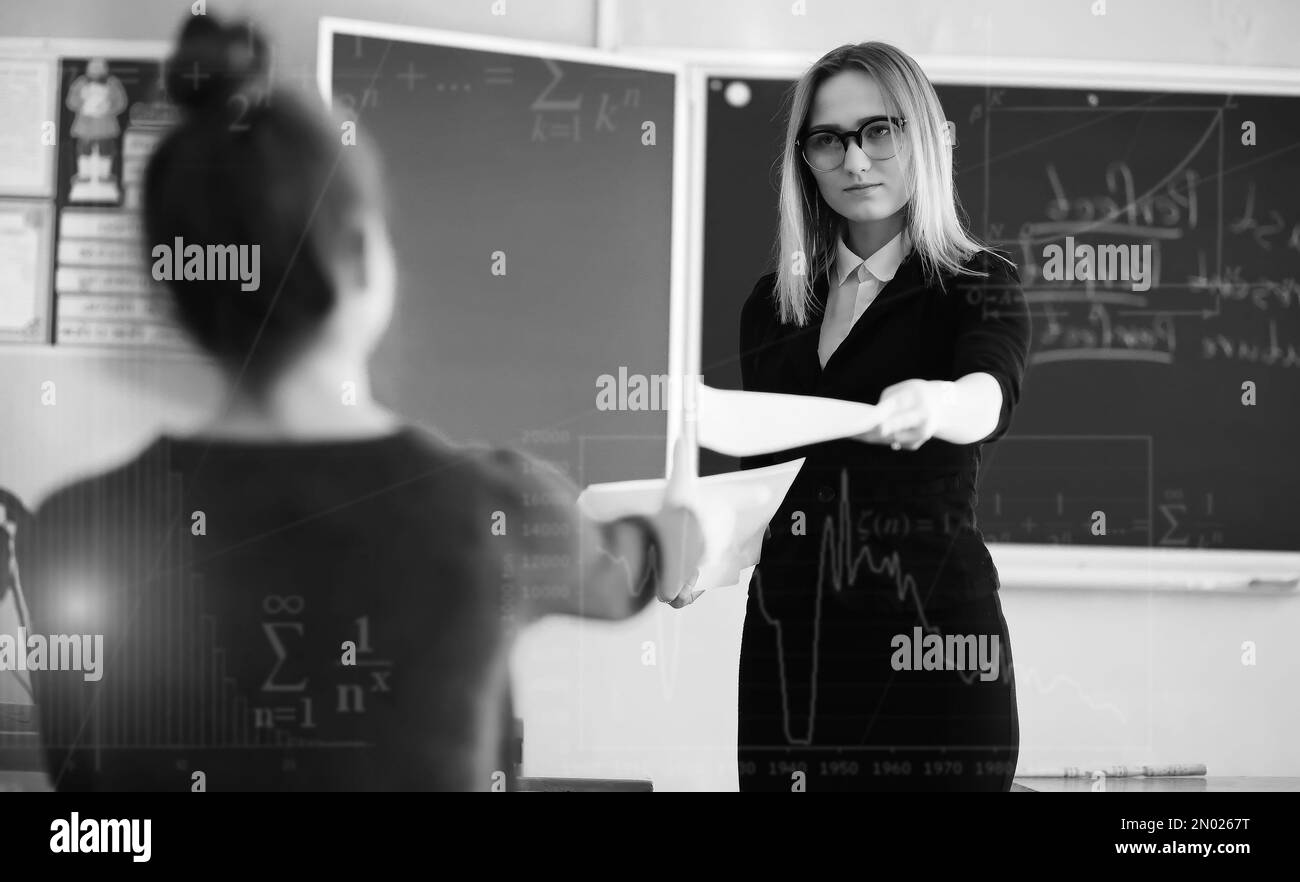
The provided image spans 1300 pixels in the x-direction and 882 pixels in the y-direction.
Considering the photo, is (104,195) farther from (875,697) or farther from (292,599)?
(875,697)

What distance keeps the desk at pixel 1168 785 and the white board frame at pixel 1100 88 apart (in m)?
0.26

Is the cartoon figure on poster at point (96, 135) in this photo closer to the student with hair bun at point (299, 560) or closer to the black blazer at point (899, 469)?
the student with hair bun at point (299, 560)

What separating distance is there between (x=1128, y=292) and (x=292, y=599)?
4.14 ft

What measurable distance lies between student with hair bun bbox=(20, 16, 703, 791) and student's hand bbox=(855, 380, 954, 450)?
0.31m

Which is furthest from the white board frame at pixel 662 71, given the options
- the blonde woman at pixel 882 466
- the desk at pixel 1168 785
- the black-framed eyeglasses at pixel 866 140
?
the desk at pixel 1168 785

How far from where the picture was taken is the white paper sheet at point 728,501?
58.8 inches

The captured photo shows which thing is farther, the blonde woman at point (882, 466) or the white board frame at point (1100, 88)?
the white board frame at point (1100, 88)

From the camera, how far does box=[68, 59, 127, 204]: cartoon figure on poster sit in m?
1.59

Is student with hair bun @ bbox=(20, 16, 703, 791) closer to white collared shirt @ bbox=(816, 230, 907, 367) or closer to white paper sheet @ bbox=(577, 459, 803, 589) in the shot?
white paper sheet @ bbox=(577, 459, 803, 589)

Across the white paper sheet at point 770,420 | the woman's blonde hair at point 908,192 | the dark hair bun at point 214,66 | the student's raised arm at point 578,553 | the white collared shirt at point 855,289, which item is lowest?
the student's raised arm at point 578,553
